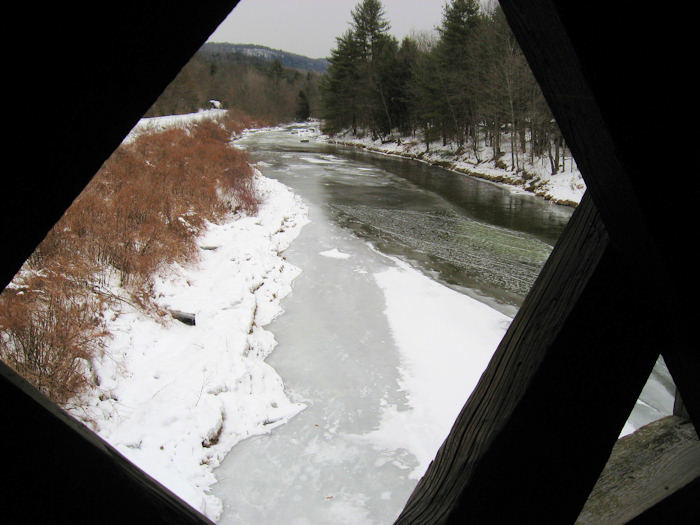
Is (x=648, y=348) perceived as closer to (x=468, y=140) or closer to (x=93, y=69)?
(x=93, y=69)

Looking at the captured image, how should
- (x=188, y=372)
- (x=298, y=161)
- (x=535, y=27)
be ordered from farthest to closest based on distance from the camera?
(x=298, y=161) < (x=188, y=372) < (x=535, y=27)

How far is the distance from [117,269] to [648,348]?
801cm

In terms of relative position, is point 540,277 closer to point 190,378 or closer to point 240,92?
point 190,378

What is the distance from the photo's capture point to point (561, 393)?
520 millimetres

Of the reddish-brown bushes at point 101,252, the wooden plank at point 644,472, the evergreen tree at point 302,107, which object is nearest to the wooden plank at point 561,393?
the wooden plank at point 644,472

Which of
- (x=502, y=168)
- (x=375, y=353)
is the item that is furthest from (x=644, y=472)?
(x=502, y=168)

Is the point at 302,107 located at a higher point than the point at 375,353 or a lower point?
higher

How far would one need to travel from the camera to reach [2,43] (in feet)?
0.93

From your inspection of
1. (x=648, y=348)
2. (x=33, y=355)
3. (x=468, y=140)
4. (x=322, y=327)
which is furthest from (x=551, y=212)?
(x=468, y=140)

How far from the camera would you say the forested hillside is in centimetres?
4166

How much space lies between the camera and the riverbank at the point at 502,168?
17.8 metres

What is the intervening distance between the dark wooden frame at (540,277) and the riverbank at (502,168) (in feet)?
38.2

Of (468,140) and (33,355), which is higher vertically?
(468,140)

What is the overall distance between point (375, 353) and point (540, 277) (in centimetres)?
545
